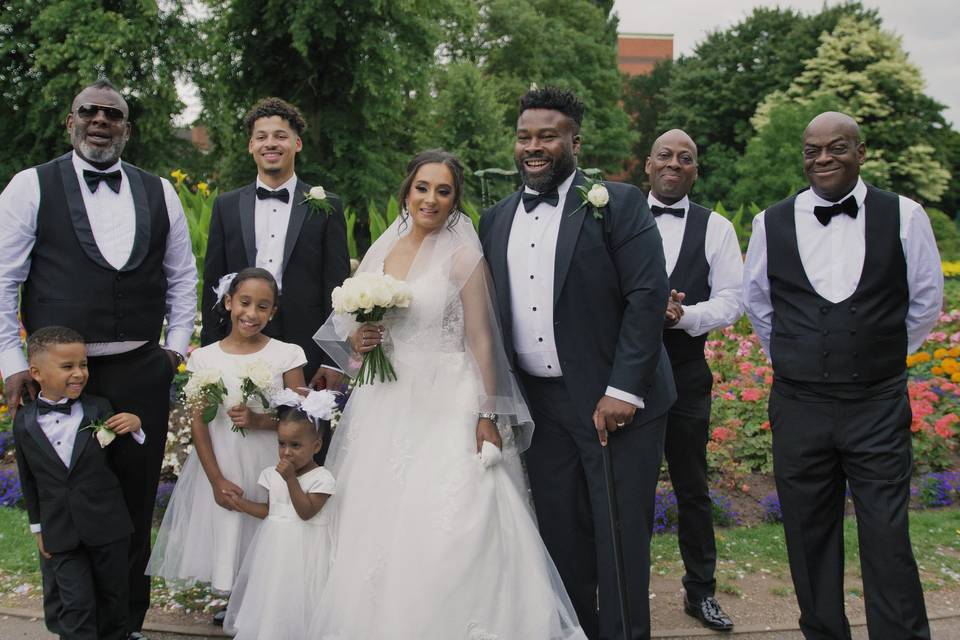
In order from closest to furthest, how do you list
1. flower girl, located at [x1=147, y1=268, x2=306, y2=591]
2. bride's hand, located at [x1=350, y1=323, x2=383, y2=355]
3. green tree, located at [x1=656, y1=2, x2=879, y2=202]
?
bride's hand, located at [x1=350, y1=323, x2=383, y2=355] → flower girl, located at [x1=147, y1=268, x2=306, y2=591] → green tree, located at [x1=656, y1=2, x2=879, y2=202]

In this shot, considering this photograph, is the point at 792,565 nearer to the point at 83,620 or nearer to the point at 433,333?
the point at 433,333

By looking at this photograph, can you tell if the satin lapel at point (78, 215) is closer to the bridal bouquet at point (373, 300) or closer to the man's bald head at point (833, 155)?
the bridal bouquet at point (373, 300)

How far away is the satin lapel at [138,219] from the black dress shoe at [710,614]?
3.26 m

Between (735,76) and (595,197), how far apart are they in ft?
118

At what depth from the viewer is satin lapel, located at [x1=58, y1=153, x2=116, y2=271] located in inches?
150

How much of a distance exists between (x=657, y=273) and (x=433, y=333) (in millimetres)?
1051

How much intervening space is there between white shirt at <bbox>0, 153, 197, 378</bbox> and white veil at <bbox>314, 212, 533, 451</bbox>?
81 cm

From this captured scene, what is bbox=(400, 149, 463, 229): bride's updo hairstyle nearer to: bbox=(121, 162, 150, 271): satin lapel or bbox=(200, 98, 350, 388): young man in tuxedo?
bbox=(200, 98, 350, 388): young man in tuxedo

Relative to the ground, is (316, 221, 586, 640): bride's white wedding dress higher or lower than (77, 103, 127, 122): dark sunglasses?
lower

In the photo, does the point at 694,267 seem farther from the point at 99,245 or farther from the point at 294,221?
the point at 99,245

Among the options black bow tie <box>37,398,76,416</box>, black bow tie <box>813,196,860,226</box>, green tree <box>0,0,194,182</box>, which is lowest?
black bow tie <box>37,398,76,416</box>

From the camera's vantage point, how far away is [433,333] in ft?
12.8

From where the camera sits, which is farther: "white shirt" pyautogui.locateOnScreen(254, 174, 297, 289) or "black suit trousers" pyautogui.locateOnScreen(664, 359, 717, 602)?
"white shirt" pyautogui.locateOnScreen(254, 174, 297, 289)

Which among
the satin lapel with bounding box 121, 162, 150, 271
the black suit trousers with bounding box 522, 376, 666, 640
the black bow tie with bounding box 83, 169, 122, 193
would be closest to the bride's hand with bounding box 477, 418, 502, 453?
the black suit trousers with bounding box 522, 376, 666, 640
